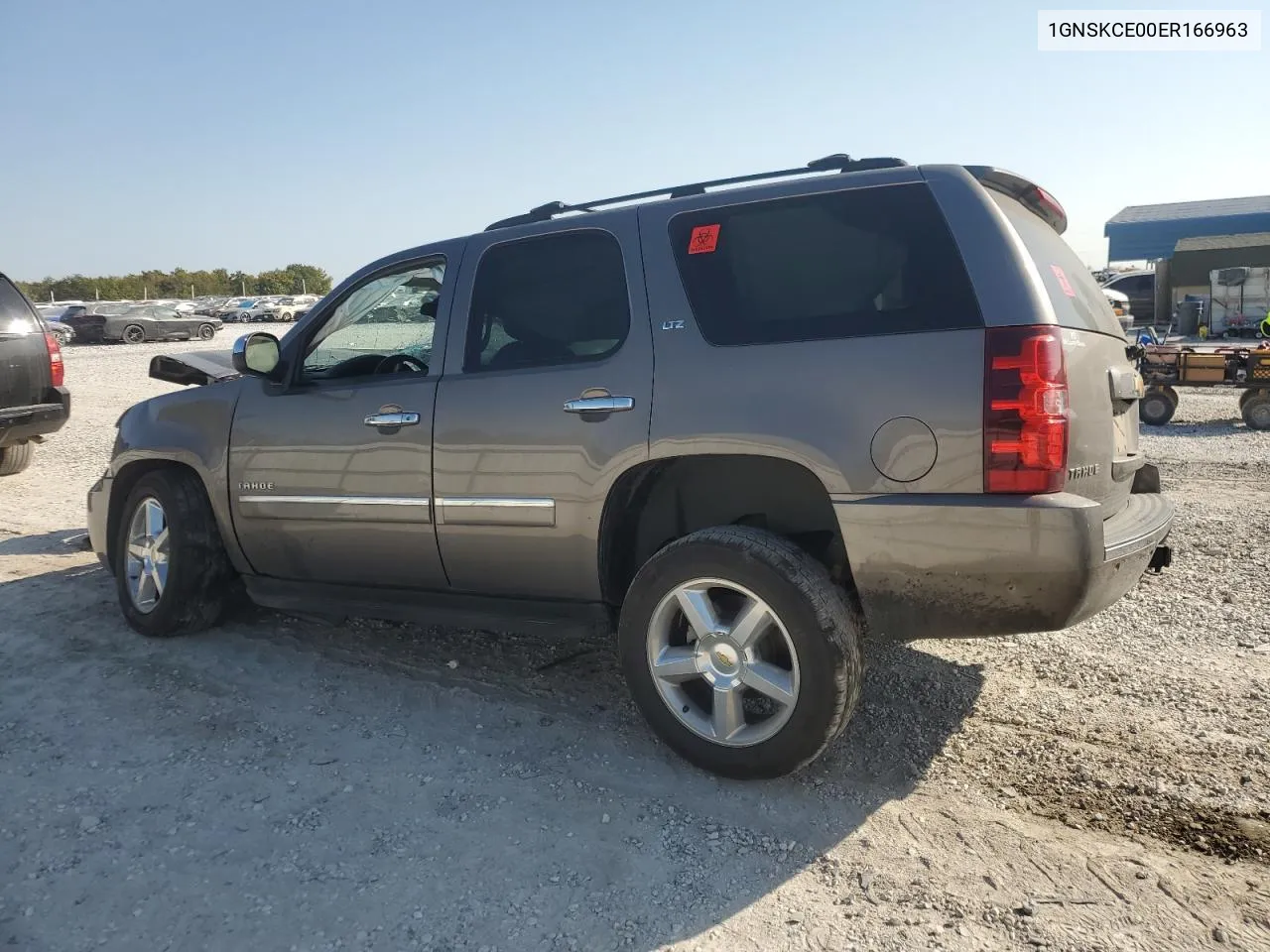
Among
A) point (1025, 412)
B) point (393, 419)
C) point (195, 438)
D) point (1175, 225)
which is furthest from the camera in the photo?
point (1175, 225)

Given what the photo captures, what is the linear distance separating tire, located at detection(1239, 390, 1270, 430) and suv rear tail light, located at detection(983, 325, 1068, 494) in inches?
417

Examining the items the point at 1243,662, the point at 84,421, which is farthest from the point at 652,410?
the point at 84,421

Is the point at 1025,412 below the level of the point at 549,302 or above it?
below

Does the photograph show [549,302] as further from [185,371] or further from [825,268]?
[185,371]

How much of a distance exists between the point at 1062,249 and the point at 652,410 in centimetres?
168

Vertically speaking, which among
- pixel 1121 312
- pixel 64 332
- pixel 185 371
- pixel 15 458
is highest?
pixel 64 332

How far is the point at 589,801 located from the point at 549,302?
1.90 metres

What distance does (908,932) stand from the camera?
245 centimetres

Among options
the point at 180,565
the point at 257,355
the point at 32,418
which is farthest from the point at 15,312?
the point at 257,355

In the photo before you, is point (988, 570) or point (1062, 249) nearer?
point (988, 570)

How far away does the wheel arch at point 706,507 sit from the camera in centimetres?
341

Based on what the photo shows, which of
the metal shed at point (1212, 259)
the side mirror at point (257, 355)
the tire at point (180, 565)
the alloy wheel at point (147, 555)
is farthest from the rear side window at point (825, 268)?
the metal shed at point (1212, 259)

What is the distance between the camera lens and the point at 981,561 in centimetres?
287

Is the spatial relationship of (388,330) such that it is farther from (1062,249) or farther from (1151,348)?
(1151,348)
